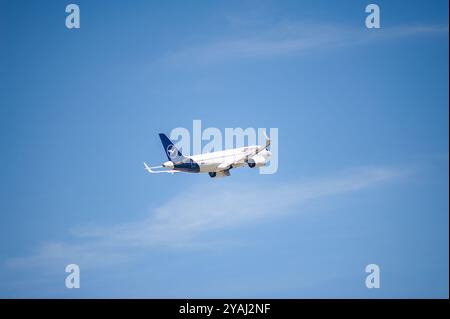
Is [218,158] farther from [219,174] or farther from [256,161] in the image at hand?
[256,161]

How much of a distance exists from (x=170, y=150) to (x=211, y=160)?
7.61 metres

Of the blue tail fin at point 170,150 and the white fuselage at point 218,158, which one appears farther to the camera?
the white fuselage at point 218,158

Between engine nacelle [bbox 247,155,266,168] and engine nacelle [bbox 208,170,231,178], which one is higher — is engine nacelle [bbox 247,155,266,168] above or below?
above

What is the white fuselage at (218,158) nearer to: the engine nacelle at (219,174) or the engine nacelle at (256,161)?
the engine nacelle at (219,174)

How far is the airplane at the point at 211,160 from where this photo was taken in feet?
573

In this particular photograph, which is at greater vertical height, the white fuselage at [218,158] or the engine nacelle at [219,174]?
the white fuselage at [218,158]

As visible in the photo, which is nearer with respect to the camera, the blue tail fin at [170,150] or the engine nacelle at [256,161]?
the blue tail fin at [170,150]

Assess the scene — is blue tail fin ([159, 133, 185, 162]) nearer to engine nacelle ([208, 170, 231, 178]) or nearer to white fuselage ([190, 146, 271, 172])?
white fuselage ([190, 146, 271, 172])

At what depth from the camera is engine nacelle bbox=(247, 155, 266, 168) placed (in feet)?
607

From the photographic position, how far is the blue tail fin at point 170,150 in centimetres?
17512

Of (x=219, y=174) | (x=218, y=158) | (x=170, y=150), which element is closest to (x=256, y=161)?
(x=219, y=174)
